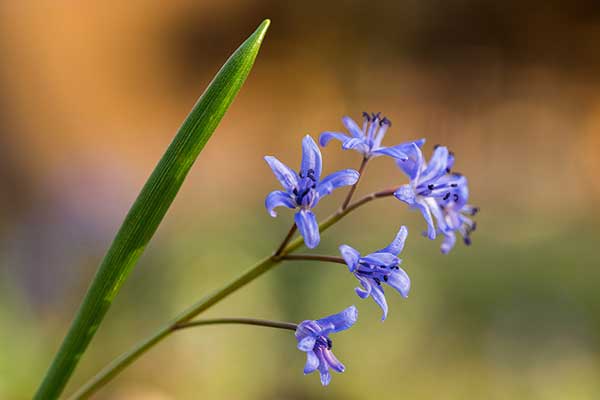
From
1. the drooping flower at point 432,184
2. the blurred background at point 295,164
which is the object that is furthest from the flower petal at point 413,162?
the blurred background at point 295,164

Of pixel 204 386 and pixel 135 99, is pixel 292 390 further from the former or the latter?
pixel 135 99

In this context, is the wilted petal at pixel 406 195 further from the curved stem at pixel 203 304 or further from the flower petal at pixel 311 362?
the flower petal at pixel 311 362

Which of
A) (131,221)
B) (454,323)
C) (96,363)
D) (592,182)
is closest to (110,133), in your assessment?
(96,363)

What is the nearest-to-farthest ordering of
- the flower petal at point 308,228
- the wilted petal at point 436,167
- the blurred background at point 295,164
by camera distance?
the flower petal at point 308,228 < the wilted petal at point 436,167 < the blurred background at point 295,164

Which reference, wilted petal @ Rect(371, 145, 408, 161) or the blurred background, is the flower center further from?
the blurred background

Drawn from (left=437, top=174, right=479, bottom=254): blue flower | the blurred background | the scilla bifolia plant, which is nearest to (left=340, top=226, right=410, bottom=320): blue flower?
the scilla bifolia plant

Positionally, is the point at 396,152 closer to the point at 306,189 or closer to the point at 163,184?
the point at 306,189

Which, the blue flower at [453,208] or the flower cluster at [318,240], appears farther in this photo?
the blue flower at [453,208]

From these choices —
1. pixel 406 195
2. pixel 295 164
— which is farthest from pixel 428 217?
pixel 295 164
